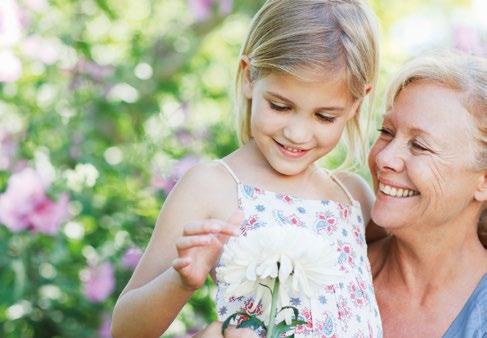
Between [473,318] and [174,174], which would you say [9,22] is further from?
[473,318]

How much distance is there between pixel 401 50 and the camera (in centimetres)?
569

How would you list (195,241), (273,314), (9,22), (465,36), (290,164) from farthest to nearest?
(465,36)
(9,22)
(290,164)
(195,241)
(273,314)

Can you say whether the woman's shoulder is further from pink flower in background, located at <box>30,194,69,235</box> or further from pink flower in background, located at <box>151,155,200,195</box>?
pink flower in background, located at <box>30,194,69,235</box>

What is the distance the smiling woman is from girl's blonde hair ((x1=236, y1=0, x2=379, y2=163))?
0.55 feet

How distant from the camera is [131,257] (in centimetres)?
394

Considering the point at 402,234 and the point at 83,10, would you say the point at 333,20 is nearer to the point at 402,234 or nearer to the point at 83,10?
the point at 402,234

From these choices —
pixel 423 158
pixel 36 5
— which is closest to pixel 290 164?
pixel 423 158

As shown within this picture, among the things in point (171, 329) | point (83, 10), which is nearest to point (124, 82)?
point (83, 10)

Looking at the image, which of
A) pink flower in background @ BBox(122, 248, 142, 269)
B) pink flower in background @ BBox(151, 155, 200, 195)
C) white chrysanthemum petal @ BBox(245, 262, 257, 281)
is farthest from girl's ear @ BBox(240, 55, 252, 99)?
pink flower in background @ BBox(122, 248, 142, 269)

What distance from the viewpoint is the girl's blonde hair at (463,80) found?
2.82m

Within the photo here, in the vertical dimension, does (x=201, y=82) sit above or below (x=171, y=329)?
above

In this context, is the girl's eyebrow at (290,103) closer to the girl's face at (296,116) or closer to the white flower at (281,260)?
the girl's face at (296,116)

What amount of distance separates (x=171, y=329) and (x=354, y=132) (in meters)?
1.52

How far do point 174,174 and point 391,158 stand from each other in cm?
130
